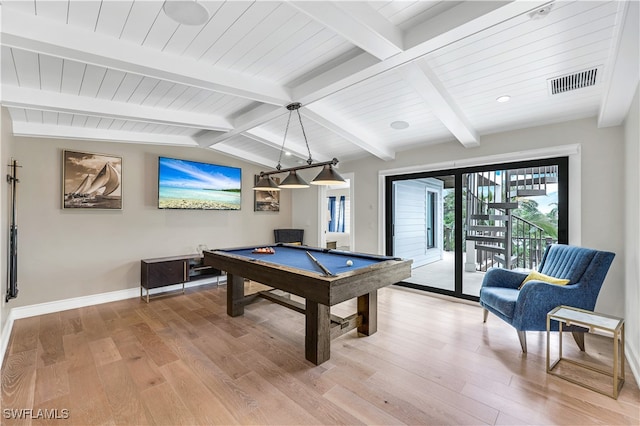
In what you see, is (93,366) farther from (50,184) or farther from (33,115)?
(33,115)

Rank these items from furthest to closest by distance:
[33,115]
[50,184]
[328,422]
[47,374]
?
[50,184] → [33,115] → [47,374] → [328,422]

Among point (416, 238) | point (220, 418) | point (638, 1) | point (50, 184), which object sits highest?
point (638, 1)

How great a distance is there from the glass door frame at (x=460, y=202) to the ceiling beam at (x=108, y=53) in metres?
3.14

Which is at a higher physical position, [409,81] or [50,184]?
[409,81]

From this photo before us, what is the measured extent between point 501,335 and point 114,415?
3.60m

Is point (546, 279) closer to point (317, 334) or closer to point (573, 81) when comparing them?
point (573, 81)

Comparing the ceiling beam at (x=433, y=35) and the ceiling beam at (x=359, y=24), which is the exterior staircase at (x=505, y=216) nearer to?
the ceiling beam at (x=433, y=35)

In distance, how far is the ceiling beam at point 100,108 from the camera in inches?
112

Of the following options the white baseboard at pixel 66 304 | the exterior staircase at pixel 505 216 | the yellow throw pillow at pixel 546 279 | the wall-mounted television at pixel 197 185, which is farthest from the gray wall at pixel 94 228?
the yellow throw pillow at pixel 546 279

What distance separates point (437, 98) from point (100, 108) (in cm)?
370

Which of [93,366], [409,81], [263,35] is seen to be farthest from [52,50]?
[409,81]

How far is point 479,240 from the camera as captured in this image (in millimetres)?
4465

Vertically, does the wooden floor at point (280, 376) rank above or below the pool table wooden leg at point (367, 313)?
below

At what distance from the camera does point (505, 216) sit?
423 cm
